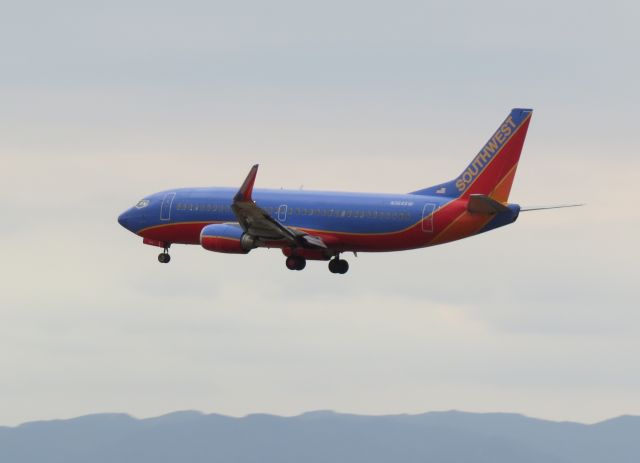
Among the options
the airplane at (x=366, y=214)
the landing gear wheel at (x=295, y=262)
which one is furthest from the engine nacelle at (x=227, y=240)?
the landing gear wheel at (x=295, y=262)

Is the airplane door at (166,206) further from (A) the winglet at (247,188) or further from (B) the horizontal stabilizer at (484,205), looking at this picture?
(B) the horizontal stabilizer at (484,205)

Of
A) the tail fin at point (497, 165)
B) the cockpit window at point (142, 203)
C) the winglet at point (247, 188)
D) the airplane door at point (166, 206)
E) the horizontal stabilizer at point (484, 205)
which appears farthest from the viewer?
the cockpit window at point (142, 203)

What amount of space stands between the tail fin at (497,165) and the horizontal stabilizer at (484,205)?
8.17 feet

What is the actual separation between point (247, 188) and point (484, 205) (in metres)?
15.0

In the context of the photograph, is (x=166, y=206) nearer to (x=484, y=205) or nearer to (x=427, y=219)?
(x=427, y=219)

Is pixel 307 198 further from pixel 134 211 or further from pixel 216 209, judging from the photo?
pixel 134 211

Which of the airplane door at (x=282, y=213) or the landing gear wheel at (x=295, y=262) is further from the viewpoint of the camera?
the landing gear wheel at (x=295, y=262)

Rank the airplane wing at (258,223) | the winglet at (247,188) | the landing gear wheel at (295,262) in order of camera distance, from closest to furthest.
Answer: the winglet at (247,188) < the airplane wing at (258,223) < the landing gear wheel at (295,262)

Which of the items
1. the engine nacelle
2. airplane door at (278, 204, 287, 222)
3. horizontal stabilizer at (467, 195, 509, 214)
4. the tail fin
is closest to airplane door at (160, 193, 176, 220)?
the engine nacelle

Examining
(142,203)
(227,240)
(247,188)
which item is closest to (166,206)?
(142,203)

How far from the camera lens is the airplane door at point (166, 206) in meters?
118

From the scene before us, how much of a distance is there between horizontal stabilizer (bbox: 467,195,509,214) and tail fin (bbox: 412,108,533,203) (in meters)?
2.49

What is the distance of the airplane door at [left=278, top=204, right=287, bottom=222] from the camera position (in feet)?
373

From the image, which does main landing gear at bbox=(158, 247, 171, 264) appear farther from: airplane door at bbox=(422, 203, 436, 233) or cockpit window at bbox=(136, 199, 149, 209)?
airplane door at bbox=(422, 203, 436, 233)
